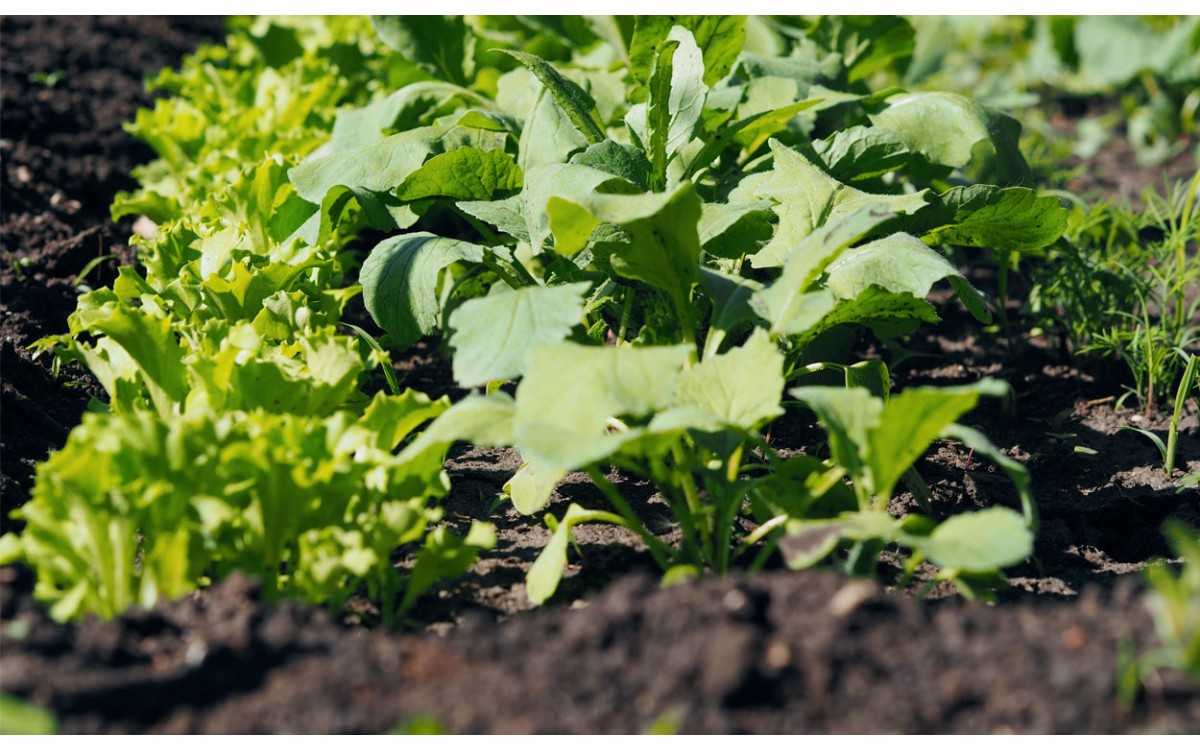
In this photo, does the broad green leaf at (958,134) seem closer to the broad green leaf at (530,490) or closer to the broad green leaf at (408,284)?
the broad green leaf at (408,284)

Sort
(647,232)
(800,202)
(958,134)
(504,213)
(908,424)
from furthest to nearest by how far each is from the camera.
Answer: (958,134) < (504,213) < (800,202) < (647,232) < (908,424)

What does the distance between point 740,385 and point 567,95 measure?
1.05 m

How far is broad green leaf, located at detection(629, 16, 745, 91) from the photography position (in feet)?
9.46

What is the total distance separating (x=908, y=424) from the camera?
76.0 inches

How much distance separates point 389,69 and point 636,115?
1481mm

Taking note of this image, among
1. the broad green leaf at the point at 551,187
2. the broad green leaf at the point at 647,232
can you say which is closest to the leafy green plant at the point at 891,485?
the broad green leaf at the point at 647,232

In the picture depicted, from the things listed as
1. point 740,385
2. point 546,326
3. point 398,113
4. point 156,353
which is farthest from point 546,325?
point 398,113

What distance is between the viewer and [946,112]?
321 centimetres

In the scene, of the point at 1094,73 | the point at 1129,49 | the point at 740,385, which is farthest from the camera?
the point at 1094,73

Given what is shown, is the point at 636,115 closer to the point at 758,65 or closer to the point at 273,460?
the point at 758,65

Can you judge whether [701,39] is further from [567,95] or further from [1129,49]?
[1129,49]

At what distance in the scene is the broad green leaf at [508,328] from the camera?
213 cm

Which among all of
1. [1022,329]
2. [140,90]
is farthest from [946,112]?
[140,90]

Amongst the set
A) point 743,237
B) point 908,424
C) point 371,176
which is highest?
point 371,176
